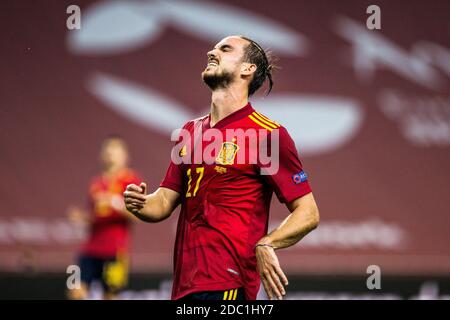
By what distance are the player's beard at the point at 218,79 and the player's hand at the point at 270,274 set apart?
0.88 metres

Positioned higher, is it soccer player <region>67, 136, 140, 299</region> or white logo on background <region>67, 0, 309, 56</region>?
white logo on background <region>67, 0, 309, 56</region>

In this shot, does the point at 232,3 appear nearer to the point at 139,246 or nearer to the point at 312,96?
the point at 312,96

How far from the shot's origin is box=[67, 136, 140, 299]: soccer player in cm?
838

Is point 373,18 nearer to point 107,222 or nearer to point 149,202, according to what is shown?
point 107,222

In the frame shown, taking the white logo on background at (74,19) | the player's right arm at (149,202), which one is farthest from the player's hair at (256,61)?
the white logo on background at (74,19)

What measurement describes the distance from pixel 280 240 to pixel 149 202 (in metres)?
0.73

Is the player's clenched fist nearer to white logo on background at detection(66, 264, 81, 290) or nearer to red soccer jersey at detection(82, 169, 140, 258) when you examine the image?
red soccer jersey at detection(82, 169, 140, 258)

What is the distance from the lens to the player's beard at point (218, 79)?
12.8ft

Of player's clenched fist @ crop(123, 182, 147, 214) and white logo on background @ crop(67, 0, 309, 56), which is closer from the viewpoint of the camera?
player's clenched fist @ crop(123, 182, 147, 214)

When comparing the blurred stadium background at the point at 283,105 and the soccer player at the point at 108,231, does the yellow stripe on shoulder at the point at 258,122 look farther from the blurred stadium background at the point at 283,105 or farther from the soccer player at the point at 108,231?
the blurred stadium background at the point at 283,105

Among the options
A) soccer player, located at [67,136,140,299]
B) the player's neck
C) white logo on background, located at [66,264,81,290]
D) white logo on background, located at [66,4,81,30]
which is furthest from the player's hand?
white logo on background, located at [66,4,81,30]

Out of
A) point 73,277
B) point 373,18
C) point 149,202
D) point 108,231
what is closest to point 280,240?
point 149,202

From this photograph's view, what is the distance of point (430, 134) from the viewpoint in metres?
9.27

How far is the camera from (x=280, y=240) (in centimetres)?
359
